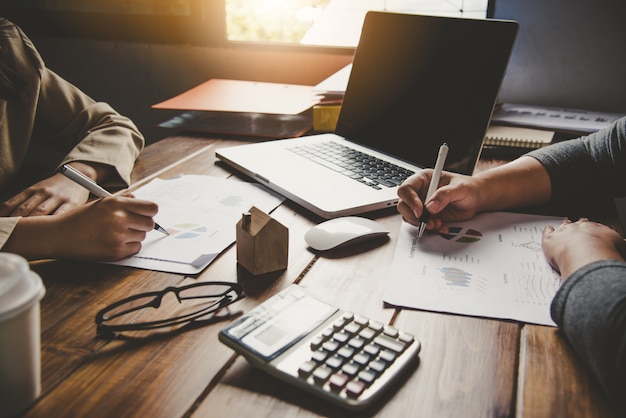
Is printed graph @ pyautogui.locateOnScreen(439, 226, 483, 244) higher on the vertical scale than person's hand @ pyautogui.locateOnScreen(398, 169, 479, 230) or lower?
lower

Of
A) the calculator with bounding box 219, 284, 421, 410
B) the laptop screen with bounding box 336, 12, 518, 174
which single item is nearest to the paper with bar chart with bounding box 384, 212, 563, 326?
the calculator with bounding box 219, 284, 421, 410

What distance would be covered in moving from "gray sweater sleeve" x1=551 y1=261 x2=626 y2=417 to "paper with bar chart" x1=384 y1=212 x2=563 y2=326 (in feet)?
0.13

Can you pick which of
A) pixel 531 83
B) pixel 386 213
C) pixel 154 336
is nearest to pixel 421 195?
pixel 386 213

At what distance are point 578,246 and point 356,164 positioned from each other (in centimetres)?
49

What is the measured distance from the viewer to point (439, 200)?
854mm

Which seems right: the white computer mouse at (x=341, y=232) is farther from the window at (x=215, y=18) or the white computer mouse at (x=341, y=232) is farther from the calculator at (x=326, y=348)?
the window at (x=215, y=18)

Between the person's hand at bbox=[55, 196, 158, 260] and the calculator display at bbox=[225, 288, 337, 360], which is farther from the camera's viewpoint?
the person's hand at bbox=[55, 196, 158, 260]

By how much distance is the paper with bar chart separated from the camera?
66cm

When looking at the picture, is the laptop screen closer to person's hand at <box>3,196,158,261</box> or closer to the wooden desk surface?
the wooden desk surface

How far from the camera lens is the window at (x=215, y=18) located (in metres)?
1.76

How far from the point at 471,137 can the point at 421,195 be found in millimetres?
185

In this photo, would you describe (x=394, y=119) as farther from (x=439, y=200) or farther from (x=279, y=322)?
(x=279, y=322)

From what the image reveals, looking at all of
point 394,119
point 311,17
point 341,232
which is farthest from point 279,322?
point 311,17

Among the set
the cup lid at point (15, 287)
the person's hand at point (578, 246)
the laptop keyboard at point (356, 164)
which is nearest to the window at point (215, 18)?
the laptop keyboard at point (356, 164)
